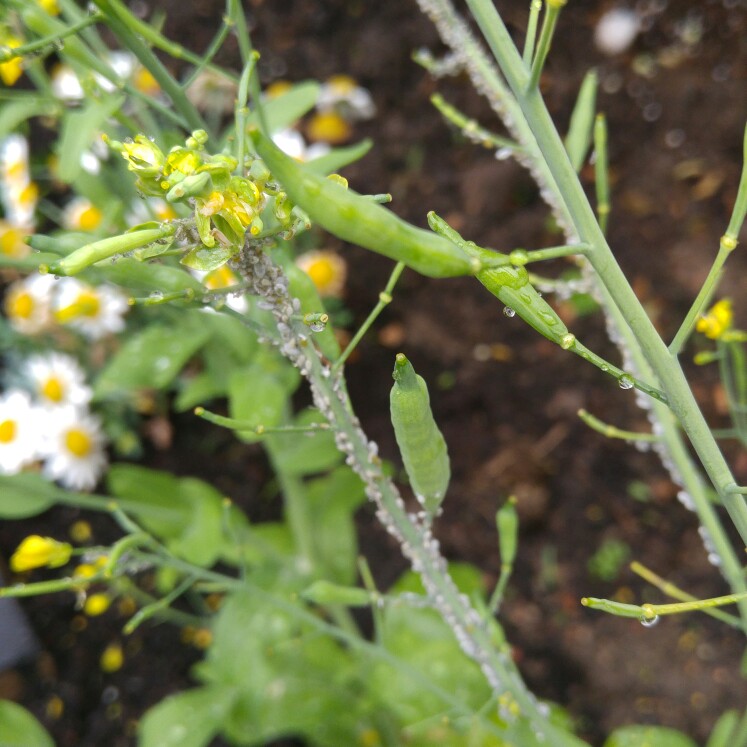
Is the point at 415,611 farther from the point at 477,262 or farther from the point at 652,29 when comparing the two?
the point at 652,29

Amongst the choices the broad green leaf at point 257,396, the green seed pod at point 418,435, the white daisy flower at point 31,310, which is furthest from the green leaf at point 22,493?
the green seed pod at point 418,435

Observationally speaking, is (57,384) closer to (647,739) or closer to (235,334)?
(235,334)

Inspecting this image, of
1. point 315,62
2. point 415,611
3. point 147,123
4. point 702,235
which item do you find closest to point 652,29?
point 702,235

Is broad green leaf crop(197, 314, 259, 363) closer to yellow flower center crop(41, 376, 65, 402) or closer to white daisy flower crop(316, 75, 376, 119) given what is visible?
yellow flower center crop(41, 376, 65, 402)

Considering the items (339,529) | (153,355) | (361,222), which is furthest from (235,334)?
(361,222)

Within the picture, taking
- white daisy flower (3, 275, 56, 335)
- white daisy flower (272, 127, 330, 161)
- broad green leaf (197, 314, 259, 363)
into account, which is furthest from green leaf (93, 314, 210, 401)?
white daisy flower (3, 275, 56, 335)

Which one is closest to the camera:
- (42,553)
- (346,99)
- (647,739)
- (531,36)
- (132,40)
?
(531,36)
